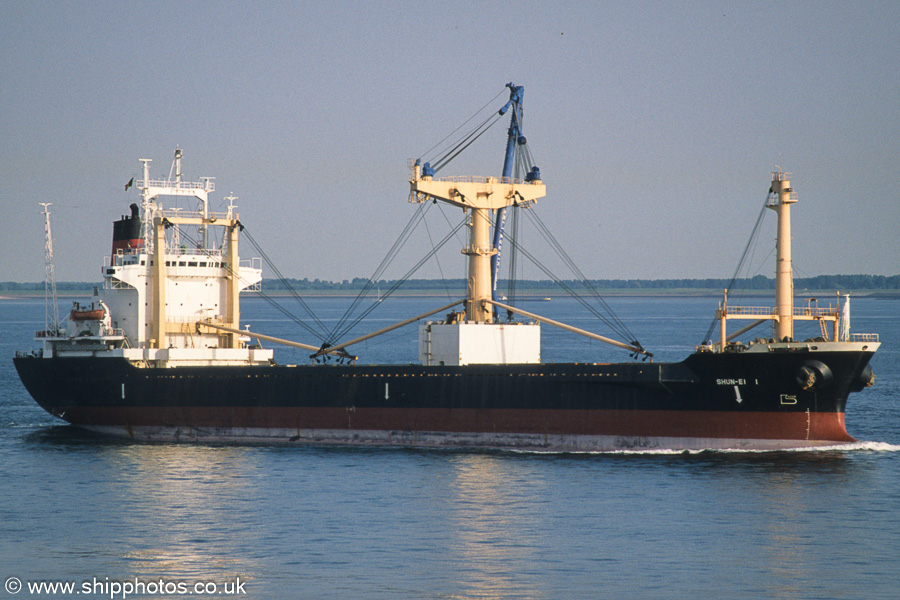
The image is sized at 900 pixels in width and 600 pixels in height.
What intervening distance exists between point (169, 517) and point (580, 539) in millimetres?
9246

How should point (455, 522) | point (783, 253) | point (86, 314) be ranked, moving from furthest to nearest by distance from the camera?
1. point (86, 314)
2. point (783, 253)
3. point (455, 522)

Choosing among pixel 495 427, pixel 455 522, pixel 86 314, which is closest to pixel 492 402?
pixel 495 427

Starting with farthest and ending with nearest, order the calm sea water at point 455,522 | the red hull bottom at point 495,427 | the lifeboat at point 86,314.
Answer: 1. the lifeboat at point 86,314
2. the red hull bottom at point 495,427
3. the calm sea water at point 455,522

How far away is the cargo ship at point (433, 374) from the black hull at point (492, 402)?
0.04m

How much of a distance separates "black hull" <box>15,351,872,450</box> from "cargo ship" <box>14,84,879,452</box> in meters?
0.04

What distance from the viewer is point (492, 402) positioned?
103ft

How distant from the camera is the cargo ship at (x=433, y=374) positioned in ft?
96.1

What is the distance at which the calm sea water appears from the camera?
62.3 ft

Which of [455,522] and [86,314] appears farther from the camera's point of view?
[86,314]

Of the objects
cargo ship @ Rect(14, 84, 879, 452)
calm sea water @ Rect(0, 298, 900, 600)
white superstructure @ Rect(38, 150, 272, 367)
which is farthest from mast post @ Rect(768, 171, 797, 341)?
white superstructure @ Rect(38, 150, 272, 367)

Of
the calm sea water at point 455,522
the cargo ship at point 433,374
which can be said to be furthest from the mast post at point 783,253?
the calm sea water at point 455,522

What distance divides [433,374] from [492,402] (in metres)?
2.02

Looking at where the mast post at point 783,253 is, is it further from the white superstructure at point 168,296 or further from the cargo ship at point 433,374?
the white superstructure at point 168,296

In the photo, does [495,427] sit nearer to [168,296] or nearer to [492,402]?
[492,402]
